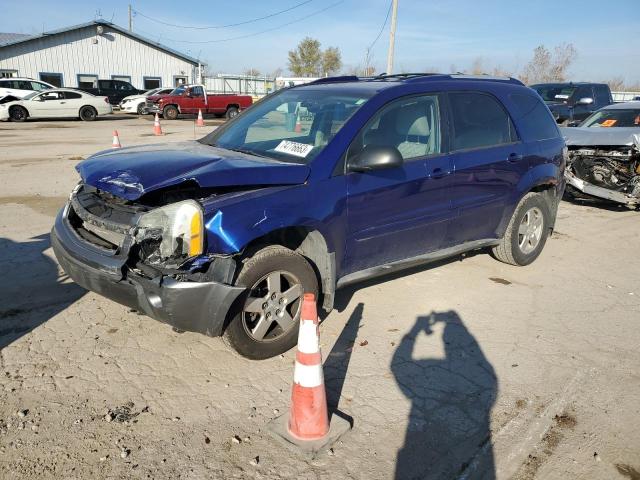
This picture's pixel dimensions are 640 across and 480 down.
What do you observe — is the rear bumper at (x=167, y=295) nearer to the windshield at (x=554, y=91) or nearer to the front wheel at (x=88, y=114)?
→ the windshield at (x=554, y=91)

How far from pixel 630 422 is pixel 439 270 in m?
2.60

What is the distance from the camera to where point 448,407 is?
3.17m

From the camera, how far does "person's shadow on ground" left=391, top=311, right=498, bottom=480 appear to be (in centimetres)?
268

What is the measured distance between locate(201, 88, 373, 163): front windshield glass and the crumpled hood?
0.92ft

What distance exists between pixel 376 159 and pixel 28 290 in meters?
3.17

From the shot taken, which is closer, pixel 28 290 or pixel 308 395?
pixel 308 395

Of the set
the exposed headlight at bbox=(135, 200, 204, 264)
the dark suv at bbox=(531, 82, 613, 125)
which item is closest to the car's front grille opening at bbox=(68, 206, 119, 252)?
the exposed headlight at bbox=(135, 200, 204, 264)

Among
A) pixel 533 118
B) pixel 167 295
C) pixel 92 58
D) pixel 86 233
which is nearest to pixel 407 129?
pixel 533 118

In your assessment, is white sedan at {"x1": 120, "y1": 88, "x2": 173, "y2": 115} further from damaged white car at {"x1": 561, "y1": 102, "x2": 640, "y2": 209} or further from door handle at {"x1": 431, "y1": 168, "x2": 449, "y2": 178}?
door handle at {"x1": 431, "y1": 168, "x2": 449, "y2": 178}

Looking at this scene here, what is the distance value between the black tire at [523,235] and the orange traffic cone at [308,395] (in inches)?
131

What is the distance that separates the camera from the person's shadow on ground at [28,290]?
3982mm

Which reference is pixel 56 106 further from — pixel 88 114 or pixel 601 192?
pixel 601 192

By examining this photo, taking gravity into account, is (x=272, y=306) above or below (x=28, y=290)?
above

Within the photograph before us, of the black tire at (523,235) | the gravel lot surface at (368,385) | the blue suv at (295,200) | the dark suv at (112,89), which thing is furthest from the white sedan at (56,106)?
the black tire at (523,235)
